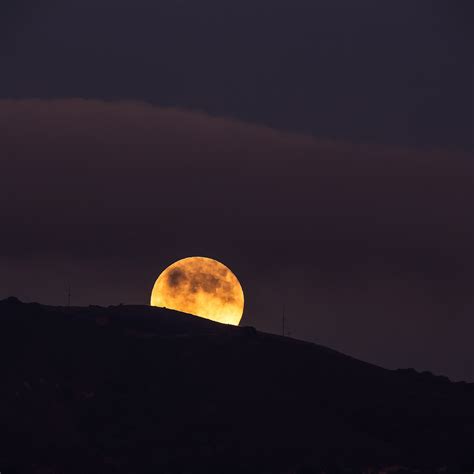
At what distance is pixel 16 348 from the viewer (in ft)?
411

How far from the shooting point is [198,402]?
11731cm

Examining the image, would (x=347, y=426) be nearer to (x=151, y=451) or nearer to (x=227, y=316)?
(x=151, y=451)

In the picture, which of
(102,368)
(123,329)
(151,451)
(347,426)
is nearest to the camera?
(151,451)

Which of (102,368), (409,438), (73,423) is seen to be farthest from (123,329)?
(409,438)

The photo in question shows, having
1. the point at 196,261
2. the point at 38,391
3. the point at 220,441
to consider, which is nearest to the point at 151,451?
the point at 220,441

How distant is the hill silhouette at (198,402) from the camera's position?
352 feet

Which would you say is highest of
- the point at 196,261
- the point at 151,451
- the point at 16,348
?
the point at 196,261

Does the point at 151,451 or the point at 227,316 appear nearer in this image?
the point at 151,451

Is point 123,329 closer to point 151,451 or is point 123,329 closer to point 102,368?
point 102,368

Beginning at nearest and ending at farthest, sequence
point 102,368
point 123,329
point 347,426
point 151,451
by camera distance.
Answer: point 151,451
point 347,426
point 102,368
point 123,329

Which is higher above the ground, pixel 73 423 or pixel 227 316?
pixel 227 316

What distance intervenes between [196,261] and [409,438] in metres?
31.4

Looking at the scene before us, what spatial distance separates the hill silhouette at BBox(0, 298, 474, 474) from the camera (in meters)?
107

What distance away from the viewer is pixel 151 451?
10862 centimetres
